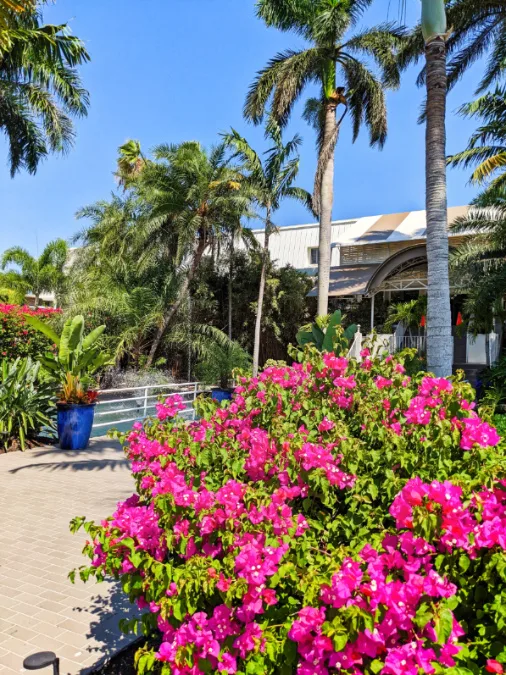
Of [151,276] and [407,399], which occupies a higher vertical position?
[151,276]

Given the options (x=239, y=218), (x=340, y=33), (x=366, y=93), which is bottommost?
(x=239, y=218)

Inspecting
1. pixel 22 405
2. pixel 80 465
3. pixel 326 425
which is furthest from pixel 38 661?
pixel 22 405

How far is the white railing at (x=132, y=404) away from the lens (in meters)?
11.0

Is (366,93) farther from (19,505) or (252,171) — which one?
(19,505)

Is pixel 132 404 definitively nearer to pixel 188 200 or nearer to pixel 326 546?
pixel 188 200

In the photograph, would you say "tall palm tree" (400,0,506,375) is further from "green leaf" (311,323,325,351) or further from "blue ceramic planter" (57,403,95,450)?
"blue ceramic planter" (57,403,95,450)

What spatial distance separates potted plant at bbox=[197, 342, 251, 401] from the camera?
55.6 ft

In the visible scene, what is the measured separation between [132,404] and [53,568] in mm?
12172

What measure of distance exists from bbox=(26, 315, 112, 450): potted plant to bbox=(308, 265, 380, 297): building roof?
40.8ft

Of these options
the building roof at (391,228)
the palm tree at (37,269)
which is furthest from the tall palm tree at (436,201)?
the palm tree at (37,269)

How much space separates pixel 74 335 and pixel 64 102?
9.37 metres

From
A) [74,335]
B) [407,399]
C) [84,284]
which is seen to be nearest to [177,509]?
[407,399]

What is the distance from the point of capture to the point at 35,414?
974 centimetres

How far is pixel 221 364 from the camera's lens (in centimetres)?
1780
